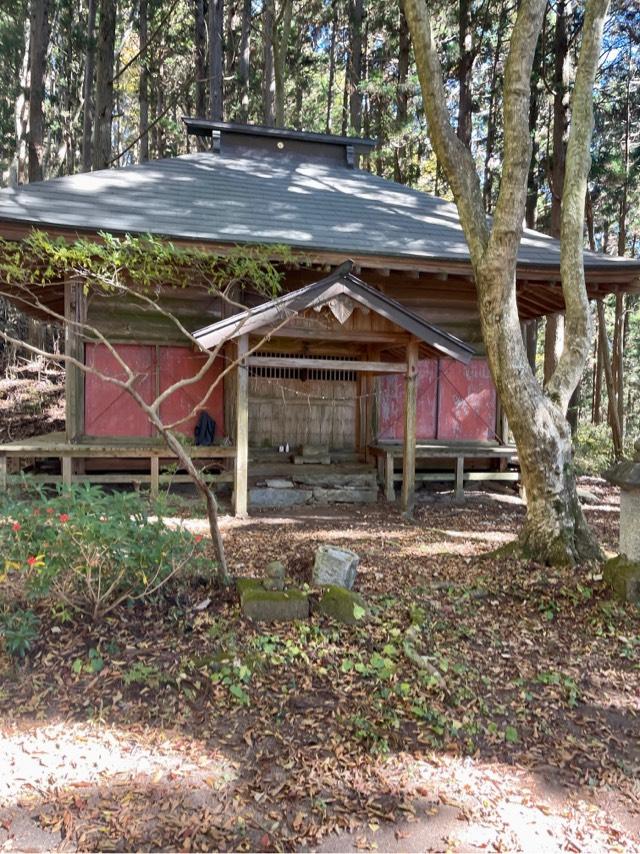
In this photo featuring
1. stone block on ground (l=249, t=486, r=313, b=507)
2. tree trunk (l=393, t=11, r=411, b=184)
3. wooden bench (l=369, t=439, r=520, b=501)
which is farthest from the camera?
tree trunk (l=393, t=11, r=411, b=184)

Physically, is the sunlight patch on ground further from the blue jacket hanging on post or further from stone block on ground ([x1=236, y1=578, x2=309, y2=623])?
the blue jacket hanging on post

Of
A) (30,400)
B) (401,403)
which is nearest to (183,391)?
(401,403)

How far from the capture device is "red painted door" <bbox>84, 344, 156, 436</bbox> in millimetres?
9367

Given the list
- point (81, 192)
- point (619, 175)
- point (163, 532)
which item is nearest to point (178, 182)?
point (81, 192)

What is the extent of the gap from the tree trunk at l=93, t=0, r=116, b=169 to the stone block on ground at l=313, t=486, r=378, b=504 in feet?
32.1

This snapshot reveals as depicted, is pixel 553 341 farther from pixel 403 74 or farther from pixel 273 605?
pixel 273 605

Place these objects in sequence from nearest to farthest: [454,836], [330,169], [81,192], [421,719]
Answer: [454,836] < [421,719] < [81,192] < [330,169]

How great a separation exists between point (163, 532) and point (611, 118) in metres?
18.9

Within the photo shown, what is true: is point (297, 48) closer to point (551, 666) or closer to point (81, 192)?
point (81, 192)

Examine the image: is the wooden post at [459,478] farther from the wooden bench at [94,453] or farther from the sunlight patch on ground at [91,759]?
the sunlight patch on ground at [91,759]

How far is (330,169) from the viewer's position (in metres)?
13.1

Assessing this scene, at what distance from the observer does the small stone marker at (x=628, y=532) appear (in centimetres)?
461

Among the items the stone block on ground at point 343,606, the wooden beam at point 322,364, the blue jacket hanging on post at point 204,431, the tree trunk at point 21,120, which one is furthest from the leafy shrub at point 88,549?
the tree trunk at point 21,120

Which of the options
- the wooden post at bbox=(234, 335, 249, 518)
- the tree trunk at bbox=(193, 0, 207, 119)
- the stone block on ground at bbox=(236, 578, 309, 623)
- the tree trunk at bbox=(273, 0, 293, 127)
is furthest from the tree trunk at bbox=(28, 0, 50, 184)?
the stone block on ground at bbox=(236, 578, 309, 623)
